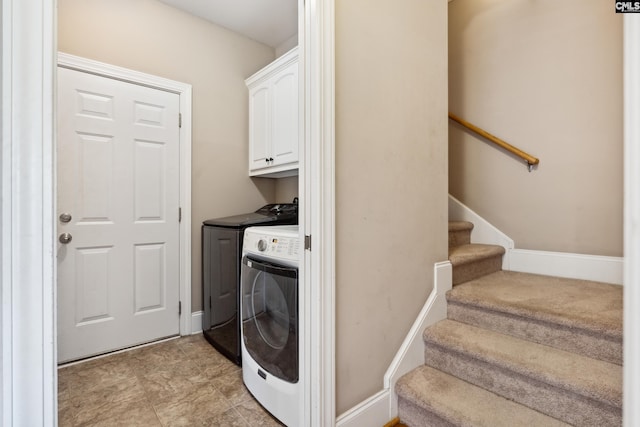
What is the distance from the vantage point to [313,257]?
3.98ft

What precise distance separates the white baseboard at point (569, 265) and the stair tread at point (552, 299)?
82 millimetres

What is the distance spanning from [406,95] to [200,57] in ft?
6.68

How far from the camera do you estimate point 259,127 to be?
2777 mm

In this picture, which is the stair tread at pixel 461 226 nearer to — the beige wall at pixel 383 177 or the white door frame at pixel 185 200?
the beige wall at pixel 383 177

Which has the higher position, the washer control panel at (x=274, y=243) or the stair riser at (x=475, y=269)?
the washer control panel at (x=274, y=243)

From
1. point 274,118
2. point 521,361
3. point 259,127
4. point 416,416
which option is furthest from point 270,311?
point 259,127

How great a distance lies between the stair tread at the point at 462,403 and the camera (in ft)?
3.91

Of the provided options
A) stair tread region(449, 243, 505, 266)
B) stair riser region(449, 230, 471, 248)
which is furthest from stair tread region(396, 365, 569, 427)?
stair riser region(449, 230, 471, 248)

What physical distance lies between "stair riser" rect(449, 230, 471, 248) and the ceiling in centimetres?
238

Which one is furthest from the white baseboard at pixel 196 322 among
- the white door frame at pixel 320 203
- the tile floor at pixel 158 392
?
the white door frame at pixel 320 203

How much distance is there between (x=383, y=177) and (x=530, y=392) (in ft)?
3.77

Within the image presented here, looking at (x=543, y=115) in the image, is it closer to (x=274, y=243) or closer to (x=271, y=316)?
(x=274, y=243)
